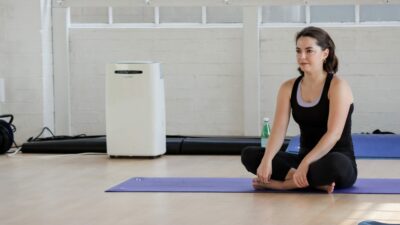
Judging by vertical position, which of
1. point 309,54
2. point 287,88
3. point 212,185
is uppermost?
point 309,54

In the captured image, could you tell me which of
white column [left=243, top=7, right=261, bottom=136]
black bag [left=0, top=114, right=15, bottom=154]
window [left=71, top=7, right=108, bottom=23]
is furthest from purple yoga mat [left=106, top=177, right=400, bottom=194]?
window [left=71, top=7, right=108, bottom=23]

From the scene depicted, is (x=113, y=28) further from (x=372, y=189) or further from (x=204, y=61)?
(x=372, y=189)

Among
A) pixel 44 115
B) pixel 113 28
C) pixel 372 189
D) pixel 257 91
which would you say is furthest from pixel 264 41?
pixel 372 189

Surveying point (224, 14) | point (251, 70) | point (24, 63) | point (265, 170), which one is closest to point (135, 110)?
point (251, 70)

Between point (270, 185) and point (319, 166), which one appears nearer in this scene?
point (319, 166)

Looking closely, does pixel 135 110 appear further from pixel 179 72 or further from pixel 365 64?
pixel 365 64

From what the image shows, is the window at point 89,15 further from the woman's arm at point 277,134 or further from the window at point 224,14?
the woman's arm at point 277,134

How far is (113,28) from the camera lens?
935 centimetres

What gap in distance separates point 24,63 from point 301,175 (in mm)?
4984

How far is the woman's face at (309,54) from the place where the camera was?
190 inches

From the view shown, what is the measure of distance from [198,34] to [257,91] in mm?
945

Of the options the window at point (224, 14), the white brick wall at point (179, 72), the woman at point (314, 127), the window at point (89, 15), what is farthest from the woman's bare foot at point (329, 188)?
the window at point (89, 15)

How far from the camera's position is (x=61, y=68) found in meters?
9.26

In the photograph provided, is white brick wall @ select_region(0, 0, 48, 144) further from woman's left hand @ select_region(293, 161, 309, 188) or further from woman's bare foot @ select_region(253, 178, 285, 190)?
woman's left hand @ select_region(293, 161, 309, 188)
